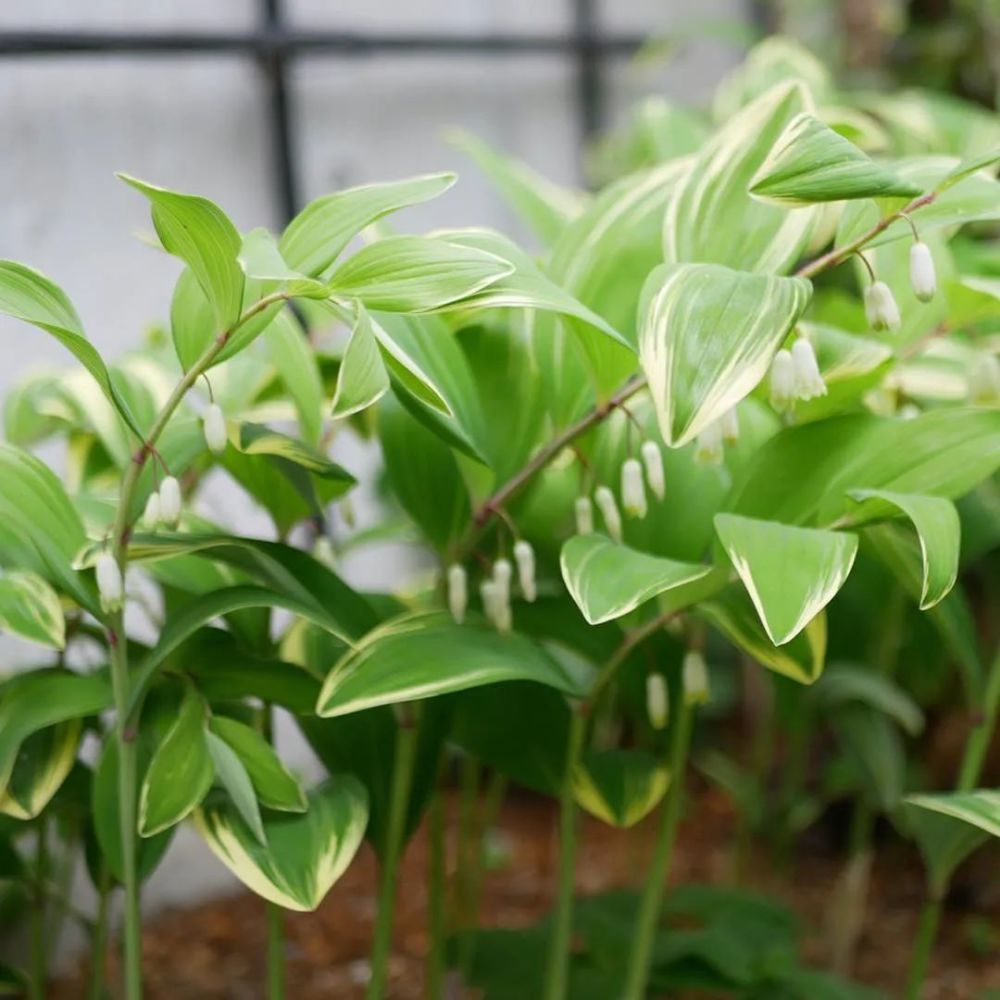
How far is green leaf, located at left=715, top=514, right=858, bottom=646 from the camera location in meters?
0.65

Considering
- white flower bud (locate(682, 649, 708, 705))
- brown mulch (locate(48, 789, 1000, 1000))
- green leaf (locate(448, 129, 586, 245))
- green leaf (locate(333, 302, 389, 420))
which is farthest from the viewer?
brown mulch (locate(48, 789, 1000, 1000))

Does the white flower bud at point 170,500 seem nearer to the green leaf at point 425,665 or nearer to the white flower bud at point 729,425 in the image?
the green leaf at point 425,665

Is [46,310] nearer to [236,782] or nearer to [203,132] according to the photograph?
[236,782]

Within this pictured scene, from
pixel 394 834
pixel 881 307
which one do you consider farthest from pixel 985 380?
pixel 394 834

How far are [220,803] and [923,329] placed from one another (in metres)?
0.63

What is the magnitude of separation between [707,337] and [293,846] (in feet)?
1.36

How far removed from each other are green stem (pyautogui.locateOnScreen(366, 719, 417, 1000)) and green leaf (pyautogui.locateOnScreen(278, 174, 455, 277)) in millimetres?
348

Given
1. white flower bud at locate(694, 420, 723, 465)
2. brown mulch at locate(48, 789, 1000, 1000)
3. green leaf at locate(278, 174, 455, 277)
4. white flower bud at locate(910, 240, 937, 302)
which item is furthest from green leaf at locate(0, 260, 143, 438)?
brown mulch at locate(48, 789, 1000, 1000)

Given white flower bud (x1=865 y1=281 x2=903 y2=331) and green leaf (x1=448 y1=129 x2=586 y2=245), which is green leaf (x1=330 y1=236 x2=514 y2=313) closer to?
white flower bud (x1=865 y1=281 x2=903 y2=331)

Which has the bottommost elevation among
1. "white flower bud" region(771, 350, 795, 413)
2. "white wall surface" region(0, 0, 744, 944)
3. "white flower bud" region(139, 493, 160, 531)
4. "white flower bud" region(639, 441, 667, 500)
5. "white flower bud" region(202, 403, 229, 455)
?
"white flower bud" region(139, 493, 160, 531)

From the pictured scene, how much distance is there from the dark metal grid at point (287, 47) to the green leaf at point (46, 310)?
79 cm

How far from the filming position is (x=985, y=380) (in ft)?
2.90

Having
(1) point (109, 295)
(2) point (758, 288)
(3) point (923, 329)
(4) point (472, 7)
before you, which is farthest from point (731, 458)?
(4) point (472, 7)

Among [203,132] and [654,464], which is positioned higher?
[203,132]
